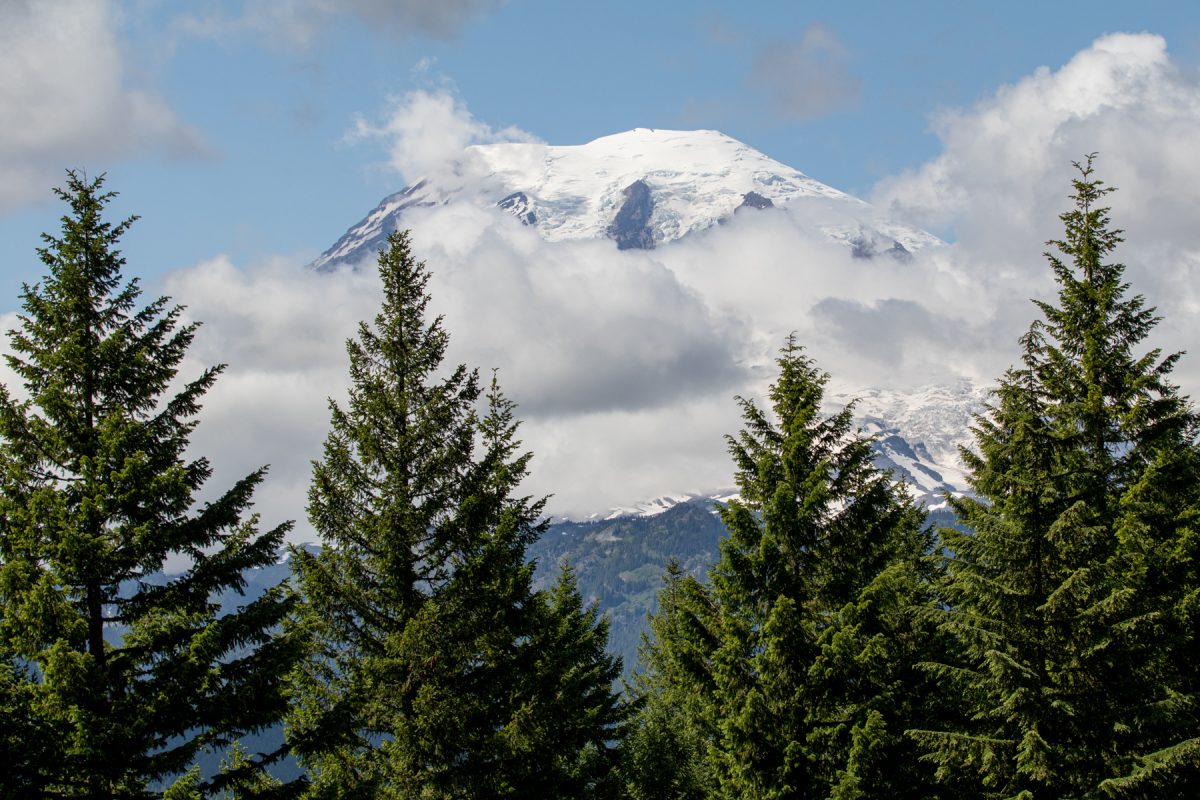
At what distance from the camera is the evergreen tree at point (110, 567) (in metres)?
14.6

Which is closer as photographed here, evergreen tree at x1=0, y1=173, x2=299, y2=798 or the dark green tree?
evergreen tree at x1=0, y1=173, x2=299, y2=798

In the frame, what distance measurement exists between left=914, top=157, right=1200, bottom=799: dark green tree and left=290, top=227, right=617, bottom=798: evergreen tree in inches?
353

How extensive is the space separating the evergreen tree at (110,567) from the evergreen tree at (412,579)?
2.64 metres

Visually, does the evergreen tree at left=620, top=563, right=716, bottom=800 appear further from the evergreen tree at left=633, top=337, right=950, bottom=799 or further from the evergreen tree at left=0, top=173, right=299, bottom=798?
the evergreen tree at left=0, top=173, right=299, bottom=798

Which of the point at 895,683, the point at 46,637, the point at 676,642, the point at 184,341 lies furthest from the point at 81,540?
the point at 895,683

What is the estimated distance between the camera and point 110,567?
15461 millimetres

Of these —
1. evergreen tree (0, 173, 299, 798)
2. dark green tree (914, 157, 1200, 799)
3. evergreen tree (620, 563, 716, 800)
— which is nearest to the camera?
evergreen tree (0, 173, 299, 798)

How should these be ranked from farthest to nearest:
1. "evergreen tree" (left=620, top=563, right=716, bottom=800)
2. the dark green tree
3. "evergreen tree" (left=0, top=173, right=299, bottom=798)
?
1. "evergreen tree" (left=620, top=563, right=716, bottom=800)
2. the dark green tree
3. "evergreen tree" (left=0, top=173, right=299, bottom=798)

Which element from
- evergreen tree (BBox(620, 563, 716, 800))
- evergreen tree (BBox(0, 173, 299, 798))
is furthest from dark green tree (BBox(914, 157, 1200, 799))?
evergreen tree (BBox(0, 173, 299, 798))

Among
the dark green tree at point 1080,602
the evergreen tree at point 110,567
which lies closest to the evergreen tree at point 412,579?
the evergreen tree at point 110,567

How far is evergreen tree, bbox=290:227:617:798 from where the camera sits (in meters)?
19.6

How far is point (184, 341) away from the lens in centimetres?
1741

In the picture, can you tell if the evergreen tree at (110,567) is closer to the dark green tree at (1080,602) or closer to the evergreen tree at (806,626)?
the evergreen tree at (806,626)

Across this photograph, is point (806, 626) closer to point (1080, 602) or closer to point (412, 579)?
point (1080, 602)
